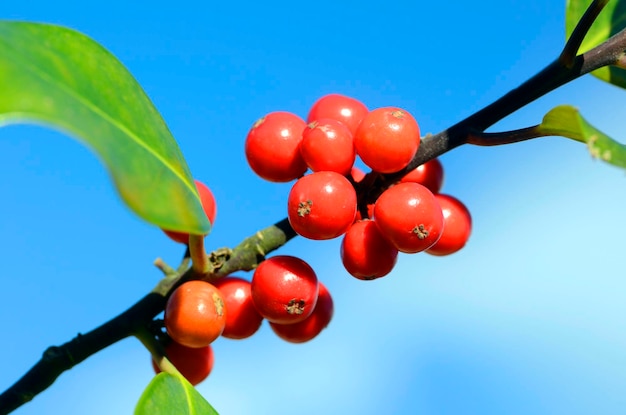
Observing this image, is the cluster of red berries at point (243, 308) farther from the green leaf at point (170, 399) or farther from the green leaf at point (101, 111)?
the green leaf at point (101, 111)

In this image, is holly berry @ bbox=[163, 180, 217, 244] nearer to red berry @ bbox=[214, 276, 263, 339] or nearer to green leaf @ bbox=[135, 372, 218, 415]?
red berry @ bbox=[214, 276, 263, 339]

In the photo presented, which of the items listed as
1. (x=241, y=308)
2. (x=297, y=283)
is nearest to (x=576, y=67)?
(x=297, y=283)

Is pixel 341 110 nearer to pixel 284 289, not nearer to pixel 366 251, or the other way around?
pixel 366 251

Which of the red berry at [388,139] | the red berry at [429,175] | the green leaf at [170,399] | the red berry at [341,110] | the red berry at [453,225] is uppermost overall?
the red berry at [341,110]

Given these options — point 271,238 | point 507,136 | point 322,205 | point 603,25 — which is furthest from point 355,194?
point 603,25

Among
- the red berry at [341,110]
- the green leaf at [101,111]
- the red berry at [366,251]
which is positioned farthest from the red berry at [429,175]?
the green leaf at [101,111]

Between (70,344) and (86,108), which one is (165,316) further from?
(86,108)

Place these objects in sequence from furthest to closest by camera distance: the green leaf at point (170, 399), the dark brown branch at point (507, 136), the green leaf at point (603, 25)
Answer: the green leaf at point (603, 25)
the dark brown branch at point (507, 136)
the green leaf at point (170, 399)
